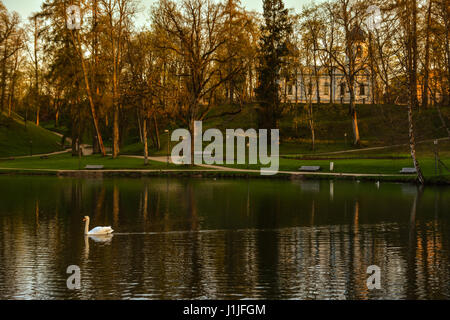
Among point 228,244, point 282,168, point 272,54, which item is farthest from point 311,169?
point 228,244

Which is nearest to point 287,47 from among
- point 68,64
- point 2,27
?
point 68,64

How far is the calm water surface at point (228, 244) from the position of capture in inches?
642

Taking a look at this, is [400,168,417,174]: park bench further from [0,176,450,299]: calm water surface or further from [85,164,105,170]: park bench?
[85,164,105,170]: park bench


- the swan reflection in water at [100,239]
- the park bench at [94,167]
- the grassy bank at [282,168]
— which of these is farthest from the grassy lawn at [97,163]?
the swan reflection in water at [100,239]

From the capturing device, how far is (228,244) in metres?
22.4

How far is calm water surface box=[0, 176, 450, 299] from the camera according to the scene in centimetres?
1631

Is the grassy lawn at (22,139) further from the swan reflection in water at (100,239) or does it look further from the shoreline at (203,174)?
the swan reflection in water at (100,239)

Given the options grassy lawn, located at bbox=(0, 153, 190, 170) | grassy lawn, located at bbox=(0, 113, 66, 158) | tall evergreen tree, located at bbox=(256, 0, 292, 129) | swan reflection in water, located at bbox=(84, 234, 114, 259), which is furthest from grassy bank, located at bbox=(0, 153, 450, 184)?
swan reflection in water, located at bbox=(84, 234, 114, 259)

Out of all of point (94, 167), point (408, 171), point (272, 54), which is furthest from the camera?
point (272, 54)

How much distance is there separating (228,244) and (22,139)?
72.4 m

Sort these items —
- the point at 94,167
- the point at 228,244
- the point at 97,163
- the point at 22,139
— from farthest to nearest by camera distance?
the point at 22,139, the point at 97,163, the point at 94,167, the point at 228,244

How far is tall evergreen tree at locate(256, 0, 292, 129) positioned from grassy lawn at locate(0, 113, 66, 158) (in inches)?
1260

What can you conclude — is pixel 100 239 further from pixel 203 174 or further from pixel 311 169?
pixel 311 169
